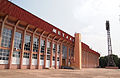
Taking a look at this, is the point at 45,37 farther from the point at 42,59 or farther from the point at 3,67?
the point at 3,67

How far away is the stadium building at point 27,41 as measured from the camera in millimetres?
18875

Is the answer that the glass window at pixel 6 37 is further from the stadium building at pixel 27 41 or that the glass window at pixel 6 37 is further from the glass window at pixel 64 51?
the glass window at pixel 64 51

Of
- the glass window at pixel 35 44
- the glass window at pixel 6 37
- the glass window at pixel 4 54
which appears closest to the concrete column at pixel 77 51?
the glass window at pixel 35 44

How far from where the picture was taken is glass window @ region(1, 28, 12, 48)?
1894 cm

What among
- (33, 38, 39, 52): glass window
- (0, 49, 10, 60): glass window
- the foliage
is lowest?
the foliage

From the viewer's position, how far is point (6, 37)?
63.5 ft

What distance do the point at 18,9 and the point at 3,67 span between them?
9.67 metres

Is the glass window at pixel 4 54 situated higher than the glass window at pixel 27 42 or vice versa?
the glass window at pixel 27 42

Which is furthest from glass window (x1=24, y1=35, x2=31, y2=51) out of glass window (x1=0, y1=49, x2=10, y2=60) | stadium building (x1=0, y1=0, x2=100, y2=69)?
glass window (x1=0, y1=49, x2=10, y2=60)

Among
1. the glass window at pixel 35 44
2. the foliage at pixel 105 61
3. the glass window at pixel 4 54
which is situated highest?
the glass window at pixel 35 44

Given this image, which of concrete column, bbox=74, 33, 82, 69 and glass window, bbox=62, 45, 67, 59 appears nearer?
glass window, bbox=62, 45, 67, 59

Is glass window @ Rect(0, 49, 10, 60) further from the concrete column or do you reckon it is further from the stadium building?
the concrete column

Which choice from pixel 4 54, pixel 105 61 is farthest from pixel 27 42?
pixel 105 61

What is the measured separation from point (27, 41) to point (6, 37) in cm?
455
